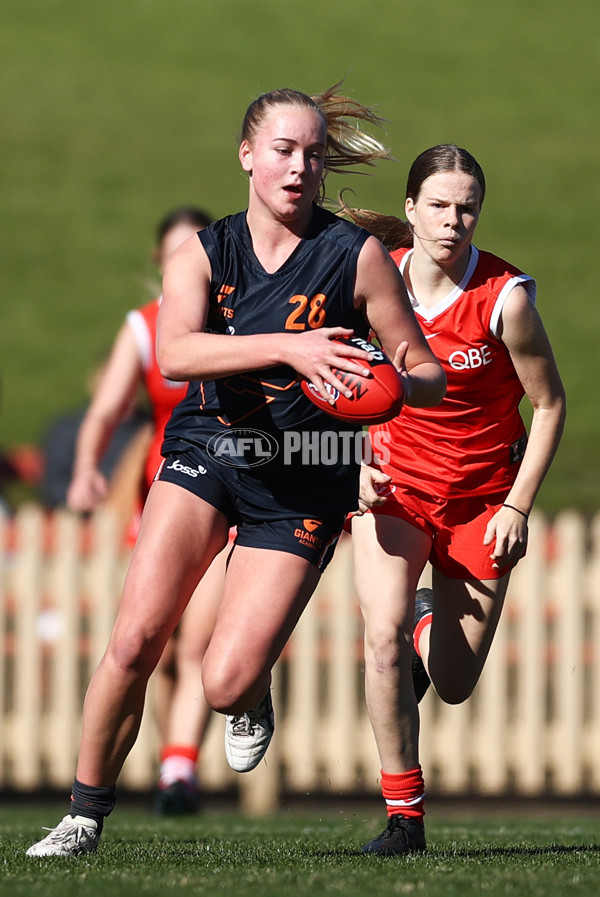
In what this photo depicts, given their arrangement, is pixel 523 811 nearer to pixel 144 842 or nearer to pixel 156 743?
pixel 156 743

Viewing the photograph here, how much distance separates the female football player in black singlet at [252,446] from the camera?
4.27 metres

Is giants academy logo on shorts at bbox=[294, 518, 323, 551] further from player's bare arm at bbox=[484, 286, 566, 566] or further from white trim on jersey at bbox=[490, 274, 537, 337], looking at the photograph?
white trim on jersey at bbox=[490, 274, 537, 337]

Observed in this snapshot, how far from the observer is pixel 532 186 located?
97.4 ft

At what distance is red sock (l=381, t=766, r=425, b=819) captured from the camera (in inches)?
184

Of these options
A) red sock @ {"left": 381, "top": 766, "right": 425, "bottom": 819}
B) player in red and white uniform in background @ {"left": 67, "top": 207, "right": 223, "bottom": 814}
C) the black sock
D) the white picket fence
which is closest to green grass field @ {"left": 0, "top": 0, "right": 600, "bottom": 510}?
the white picket fence

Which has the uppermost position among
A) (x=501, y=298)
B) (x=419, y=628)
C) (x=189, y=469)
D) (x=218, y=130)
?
(x=218, y=130)

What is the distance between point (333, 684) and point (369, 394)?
193 inches

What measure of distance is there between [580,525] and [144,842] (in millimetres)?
4204

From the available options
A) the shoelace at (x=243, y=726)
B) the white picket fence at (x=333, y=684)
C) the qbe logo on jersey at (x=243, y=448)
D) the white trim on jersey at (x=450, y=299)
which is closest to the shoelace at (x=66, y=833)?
the shoelace at (x=243, y=726)

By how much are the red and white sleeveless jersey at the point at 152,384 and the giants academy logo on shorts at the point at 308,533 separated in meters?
2.44

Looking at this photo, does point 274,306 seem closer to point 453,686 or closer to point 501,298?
point 501,298

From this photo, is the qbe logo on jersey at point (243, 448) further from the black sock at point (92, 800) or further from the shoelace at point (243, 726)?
the black sock at point (92, 800)

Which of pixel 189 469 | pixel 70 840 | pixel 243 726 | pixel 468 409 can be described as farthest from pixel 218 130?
pixel 70 840

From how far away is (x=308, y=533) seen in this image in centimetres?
442
